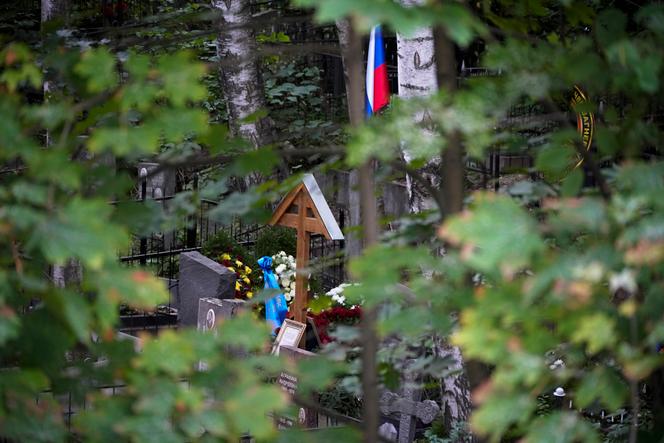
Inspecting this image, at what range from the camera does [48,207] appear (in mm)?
1703

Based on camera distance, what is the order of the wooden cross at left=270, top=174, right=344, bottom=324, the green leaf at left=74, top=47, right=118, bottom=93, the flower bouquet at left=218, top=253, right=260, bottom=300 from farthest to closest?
1. the flower bouquet at left=218, top=253, right=260, bottom=300
2. the wooden cross at left=270, top=174, right=344, bottom=324
3. the green leaf at left=74, top=47, right=118, bottom=93

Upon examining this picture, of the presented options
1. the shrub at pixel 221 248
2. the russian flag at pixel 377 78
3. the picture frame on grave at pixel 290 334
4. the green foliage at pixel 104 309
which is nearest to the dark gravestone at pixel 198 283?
the shrub at pixel 221 248

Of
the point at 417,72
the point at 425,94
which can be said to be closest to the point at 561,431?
the point at 425,94

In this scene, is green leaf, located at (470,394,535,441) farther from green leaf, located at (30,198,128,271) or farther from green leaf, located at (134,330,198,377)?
green leaf, located at (30,198,128,271)

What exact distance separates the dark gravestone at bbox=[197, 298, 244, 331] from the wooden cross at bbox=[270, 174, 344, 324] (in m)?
0.54

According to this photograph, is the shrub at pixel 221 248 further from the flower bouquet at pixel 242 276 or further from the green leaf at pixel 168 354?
the green leaf at pixel 168 354

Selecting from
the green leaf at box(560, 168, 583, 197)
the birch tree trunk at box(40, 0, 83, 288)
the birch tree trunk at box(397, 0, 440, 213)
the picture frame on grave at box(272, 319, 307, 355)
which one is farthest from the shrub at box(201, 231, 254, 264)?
the green leaf at box(560, 168, 583, 197)

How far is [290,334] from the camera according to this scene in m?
8.09

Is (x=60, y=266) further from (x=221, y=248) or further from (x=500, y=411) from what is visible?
(x=500, y=411)

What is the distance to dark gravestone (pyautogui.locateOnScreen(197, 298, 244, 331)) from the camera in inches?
328

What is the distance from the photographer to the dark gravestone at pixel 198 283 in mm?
9539

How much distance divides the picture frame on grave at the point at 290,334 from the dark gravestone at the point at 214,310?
0.45 meters

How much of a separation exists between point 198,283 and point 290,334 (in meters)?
2.09

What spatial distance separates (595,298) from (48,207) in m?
1.01
